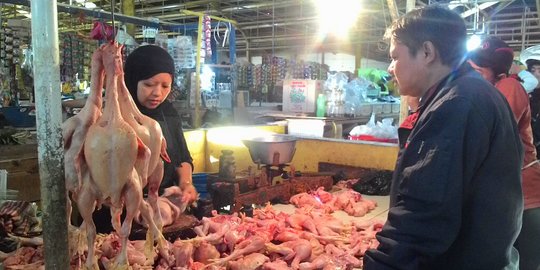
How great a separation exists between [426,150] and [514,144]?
34 cm

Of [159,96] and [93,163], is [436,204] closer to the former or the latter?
[93,163]

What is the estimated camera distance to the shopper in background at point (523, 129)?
3.04m

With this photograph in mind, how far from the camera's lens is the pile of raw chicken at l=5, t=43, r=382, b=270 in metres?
1.63

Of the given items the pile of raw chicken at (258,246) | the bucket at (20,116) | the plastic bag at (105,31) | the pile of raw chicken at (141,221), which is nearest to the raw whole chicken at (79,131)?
the pile of raw chicken at (141,221)

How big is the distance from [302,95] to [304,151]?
2.78 meters

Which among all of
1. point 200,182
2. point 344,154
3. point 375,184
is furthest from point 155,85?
point 344,154

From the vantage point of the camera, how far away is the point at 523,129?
3.06 metres

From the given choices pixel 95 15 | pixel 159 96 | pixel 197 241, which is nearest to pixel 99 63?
pixel 159 96

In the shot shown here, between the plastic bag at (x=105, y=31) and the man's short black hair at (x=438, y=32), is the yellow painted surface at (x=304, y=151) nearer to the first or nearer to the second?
the plastic bag at (x=105, y=31)

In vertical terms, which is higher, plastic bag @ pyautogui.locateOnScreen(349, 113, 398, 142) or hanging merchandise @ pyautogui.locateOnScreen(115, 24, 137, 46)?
hanging merchandise @ pyautogui.locateOnScreen(115, 24, 137, 46)

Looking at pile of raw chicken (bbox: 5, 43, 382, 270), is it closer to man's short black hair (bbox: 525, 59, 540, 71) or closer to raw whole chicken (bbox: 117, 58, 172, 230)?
raw whole chicken (bbox: 117, 58, 172, 230)

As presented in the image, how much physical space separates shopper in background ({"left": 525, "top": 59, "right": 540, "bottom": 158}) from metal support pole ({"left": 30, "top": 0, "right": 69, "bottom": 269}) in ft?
17.1

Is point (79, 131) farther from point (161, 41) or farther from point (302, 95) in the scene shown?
point (302, 95)

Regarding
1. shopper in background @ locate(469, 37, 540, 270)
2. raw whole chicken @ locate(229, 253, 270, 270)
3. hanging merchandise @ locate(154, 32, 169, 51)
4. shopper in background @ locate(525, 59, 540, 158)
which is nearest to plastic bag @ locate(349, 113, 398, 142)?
shopper in background @ locate(525, 59, 540, 158)
